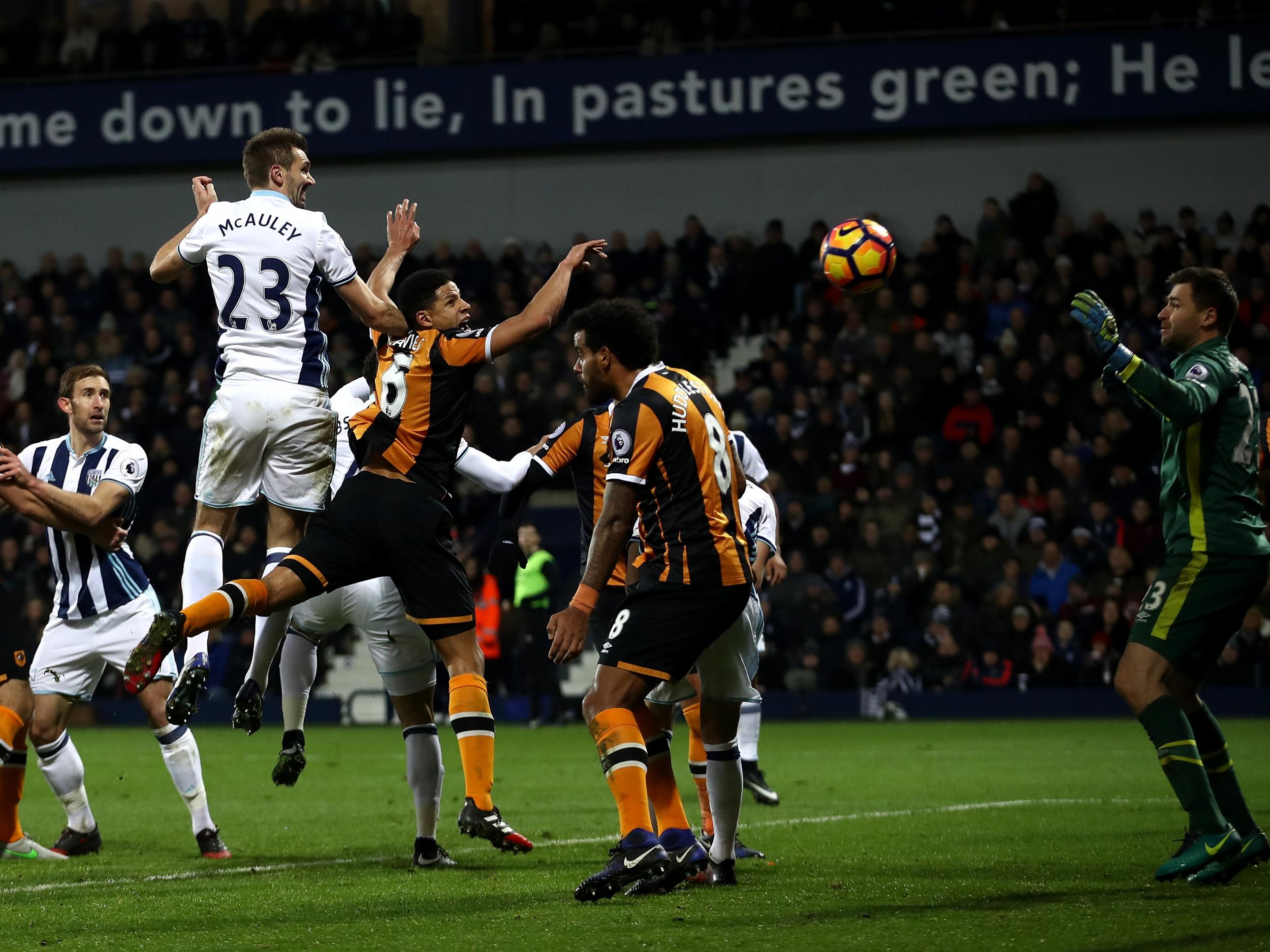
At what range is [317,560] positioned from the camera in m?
6.76

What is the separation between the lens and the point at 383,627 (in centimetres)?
782

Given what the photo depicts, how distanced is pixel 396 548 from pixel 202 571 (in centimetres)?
99

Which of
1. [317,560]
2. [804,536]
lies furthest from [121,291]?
[317,560]

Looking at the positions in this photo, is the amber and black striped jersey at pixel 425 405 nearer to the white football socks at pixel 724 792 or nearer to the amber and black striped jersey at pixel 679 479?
the amber and black striped jersey at pixel 679 479

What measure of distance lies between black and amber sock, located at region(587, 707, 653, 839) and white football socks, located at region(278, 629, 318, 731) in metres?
2.48

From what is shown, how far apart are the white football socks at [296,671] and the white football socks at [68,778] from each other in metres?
1.13

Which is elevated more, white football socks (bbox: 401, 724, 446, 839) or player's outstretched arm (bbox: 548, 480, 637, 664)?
player's outstretched arm (bbox: 548, 480, 637, 664)

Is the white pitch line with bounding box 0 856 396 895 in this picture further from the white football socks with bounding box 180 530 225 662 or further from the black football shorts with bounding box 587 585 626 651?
the black football shorts with bounding box 587 585 626 651

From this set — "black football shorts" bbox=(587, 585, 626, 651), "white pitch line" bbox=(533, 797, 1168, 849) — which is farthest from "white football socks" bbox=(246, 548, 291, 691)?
"white pitch line" bbox=(533, 797, 1168, 849)

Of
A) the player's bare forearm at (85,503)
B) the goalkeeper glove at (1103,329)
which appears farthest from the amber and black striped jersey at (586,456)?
the goalkeeper glove at (1103,329)

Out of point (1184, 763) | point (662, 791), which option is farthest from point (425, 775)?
point (1184, 763)

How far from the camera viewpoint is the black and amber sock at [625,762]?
6.01m

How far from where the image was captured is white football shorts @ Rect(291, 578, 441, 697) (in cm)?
769

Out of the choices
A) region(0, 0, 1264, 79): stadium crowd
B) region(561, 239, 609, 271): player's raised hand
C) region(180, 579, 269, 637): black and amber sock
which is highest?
region(0, 0, 1264, 79): stadium crowd
